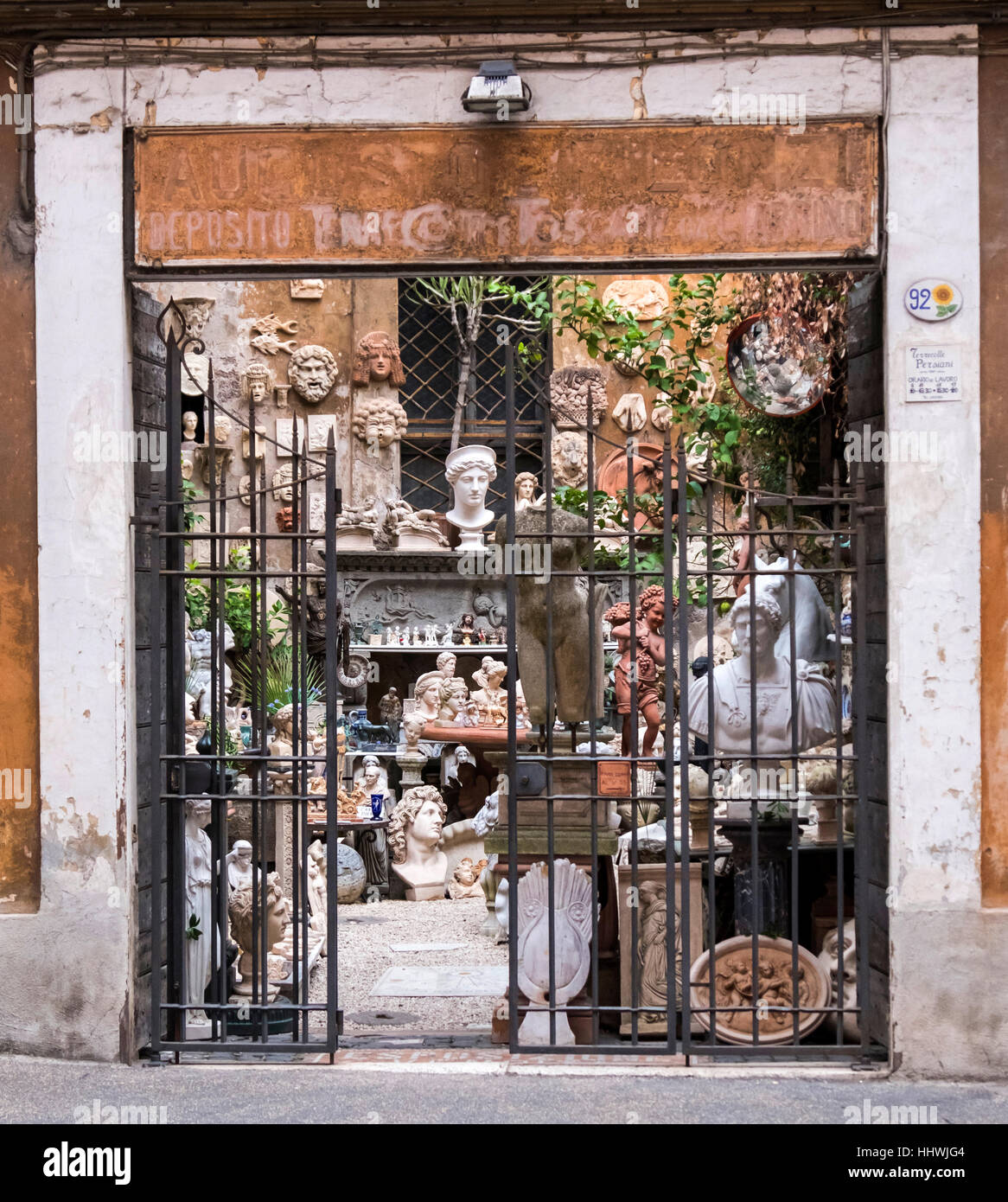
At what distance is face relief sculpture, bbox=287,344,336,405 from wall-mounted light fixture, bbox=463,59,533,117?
10.2 m

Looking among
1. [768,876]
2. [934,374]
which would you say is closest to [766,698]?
[768,876]

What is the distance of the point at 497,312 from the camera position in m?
16.1

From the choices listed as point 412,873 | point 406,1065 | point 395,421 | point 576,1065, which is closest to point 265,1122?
point 406,1065

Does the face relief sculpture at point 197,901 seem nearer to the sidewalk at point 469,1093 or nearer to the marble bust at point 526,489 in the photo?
the sidewalk at point 469,1093

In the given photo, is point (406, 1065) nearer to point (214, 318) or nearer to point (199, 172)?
point (199, 172)

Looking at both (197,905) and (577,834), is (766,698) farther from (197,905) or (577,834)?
(197,905)

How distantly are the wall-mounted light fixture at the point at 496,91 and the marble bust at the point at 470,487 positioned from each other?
28.3ft

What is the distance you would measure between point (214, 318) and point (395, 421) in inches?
94.0

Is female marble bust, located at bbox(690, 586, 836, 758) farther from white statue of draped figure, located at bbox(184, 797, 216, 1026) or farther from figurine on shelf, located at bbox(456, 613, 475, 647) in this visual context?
figurine on shelf, located at bbox(456, 613, 475, 647)

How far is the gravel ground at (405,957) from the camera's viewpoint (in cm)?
732

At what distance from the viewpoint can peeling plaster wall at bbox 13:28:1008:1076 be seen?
5.48m

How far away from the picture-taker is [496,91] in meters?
5.44

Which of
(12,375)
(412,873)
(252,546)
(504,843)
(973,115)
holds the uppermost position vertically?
(973,115)

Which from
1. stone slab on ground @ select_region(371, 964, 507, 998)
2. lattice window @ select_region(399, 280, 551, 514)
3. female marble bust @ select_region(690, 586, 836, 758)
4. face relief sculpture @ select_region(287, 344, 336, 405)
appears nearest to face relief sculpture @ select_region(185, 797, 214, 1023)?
stone slab on ground @ select_region(371, 964, 507, 998)
